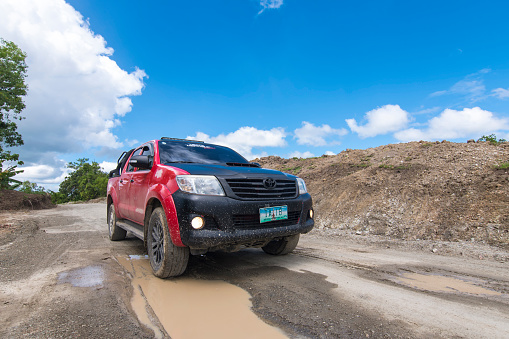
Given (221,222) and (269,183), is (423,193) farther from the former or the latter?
(221,222)

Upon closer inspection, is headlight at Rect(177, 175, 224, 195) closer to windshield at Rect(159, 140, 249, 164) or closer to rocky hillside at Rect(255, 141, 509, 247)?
windshield at Rect(159, 140, 249, 164)

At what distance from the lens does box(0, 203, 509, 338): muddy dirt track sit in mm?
2105

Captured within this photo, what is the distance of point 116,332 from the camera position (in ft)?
6.66

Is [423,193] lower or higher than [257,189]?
lower

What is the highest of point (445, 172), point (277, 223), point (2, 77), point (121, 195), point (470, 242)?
point (2, 77)

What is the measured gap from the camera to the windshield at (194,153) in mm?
4035

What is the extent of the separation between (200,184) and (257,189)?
69 centimetres

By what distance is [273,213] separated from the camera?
3.35 m

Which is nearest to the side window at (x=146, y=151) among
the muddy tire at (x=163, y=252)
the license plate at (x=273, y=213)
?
the muddy tire at (x=163, y=252)

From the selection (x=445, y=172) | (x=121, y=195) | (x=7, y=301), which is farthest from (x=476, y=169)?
(x=7, y=301)

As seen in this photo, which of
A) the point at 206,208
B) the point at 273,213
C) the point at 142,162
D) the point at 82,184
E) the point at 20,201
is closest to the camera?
the point at 206,208

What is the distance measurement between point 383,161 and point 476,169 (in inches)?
140

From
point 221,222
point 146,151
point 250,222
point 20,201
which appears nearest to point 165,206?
point 221,222

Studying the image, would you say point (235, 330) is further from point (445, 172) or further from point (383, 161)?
point (383, 161)
